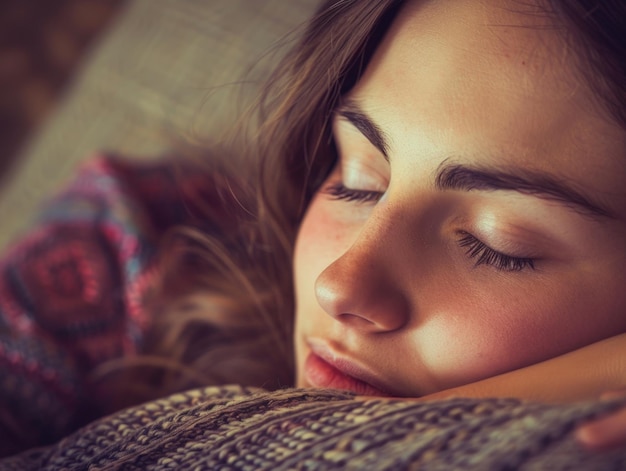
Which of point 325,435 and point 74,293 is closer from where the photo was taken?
point 325,435

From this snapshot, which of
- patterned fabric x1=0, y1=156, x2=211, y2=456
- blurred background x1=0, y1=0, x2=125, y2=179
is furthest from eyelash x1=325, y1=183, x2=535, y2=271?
blurred background x1=0, y1=0, x2=125, y2=179

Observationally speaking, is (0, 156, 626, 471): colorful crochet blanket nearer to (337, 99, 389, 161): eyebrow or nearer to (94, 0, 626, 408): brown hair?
(94, 0, 626, 408): brown hair

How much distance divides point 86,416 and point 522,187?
652 mm

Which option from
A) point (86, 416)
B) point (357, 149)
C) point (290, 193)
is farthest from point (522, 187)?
point (86, 416)

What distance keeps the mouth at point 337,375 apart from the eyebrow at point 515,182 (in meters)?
0.20

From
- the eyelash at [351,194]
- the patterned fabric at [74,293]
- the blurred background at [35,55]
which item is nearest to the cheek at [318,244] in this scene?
the eyelash at [351,194]

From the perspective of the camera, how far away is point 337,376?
671 mm

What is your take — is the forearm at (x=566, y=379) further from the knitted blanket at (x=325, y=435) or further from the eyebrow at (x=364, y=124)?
the eyebrow at (x=364, y=124)

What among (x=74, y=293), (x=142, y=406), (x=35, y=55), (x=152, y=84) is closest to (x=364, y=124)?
(x=142, y=406)

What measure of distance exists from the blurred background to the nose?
1340 millimetres

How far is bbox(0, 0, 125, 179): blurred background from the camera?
67.1 inches

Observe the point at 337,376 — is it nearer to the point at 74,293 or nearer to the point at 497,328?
the point at 497,328

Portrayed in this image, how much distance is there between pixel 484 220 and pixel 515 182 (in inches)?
1.7

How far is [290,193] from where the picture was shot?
3.04 ft
